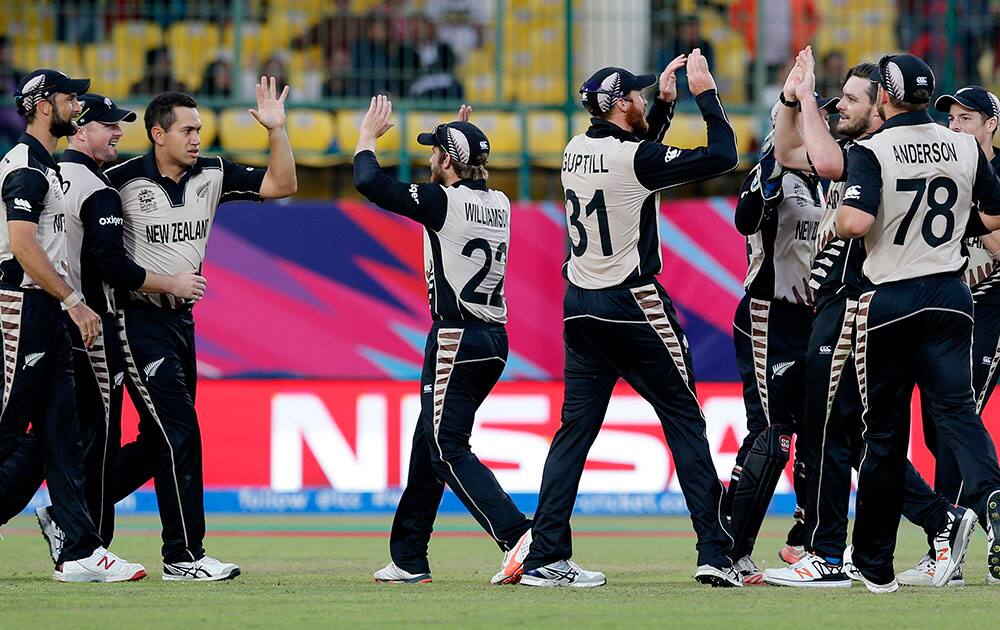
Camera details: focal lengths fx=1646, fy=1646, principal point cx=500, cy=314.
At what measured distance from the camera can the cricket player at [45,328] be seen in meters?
8.19

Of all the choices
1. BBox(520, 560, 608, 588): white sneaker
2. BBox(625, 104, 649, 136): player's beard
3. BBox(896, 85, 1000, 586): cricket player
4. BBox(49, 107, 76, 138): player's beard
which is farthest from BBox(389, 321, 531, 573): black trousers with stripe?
BBox(896, 85, 1000, 586): cricket player

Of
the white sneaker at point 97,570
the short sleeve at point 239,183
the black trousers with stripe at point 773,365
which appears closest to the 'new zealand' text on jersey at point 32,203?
the short sleeve at point 239,183

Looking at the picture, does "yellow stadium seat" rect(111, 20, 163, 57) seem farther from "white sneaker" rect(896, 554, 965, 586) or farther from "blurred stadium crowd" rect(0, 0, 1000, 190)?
"white sneaker" rect(896, 554, 965, 586)

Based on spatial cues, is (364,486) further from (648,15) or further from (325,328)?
(648,15)

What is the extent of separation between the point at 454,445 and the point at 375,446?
4874 mm

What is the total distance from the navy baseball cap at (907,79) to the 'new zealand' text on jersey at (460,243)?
2.16 m

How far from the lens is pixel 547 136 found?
48.8ft

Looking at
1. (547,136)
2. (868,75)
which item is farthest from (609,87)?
(547,136)

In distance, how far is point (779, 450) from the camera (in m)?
8.61

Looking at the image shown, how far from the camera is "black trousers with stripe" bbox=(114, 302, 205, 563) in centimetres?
852

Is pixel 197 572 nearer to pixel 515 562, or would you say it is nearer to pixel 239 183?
pixel 515 562

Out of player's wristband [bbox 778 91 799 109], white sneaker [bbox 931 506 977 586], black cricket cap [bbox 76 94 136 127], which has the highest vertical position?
player's wristband [bbox 778 91 799 109]

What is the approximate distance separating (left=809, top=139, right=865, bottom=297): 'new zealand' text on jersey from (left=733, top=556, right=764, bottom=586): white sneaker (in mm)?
1457

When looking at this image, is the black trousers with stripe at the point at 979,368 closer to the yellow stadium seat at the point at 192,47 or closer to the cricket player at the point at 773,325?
the cricket player at the point at 773,325
